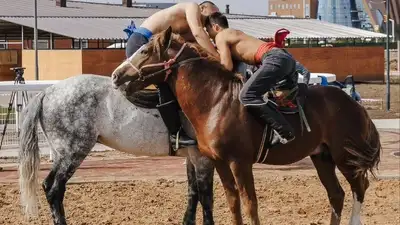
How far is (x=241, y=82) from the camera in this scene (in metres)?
8.55

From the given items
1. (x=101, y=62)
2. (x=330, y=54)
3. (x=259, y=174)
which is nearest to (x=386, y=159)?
(x=259, y=174)

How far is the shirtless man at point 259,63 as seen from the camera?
824 cm

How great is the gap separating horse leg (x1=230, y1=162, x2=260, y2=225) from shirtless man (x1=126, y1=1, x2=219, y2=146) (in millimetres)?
1315

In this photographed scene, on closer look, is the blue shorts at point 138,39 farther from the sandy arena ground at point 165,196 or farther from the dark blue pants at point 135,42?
the sandy arena ground at point 165,196

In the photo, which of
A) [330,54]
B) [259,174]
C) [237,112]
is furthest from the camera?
[330,54]

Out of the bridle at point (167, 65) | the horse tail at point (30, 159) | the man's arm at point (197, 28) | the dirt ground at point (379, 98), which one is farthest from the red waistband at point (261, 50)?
the dirt ground at point (379, 98)

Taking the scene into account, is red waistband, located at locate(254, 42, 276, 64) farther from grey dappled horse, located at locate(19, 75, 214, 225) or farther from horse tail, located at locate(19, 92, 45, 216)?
horse tail, located at locate(19, 92, 45, 216)

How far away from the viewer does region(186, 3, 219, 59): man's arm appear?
8.80 m

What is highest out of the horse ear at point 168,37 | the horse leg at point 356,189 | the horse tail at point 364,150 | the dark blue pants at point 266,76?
the horse ear at point 168,37

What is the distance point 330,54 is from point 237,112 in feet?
126

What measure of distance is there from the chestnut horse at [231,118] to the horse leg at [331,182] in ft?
0.71

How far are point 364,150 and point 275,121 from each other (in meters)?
1.33

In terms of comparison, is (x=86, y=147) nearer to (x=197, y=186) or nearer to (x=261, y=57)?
(x=197, y=186)

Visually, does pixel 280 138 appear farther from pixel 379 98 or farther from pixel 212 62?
pixel 379 98
